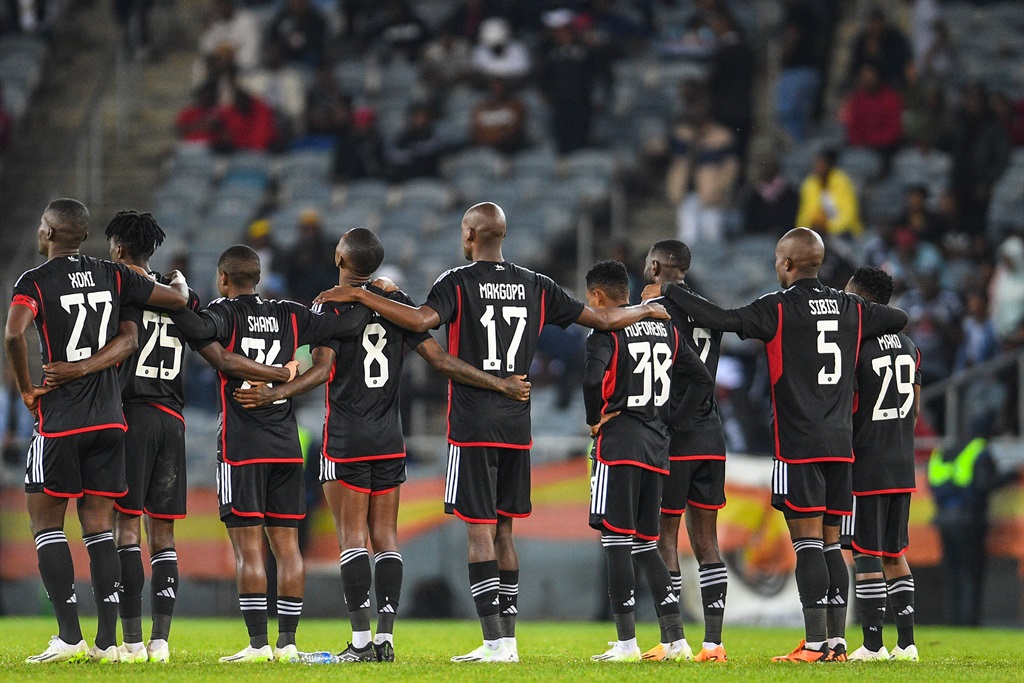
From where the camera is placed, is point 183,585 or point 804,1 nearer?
point 183,585

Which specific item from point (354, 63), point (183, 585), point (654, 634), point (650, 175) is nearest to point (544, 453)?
point (654, 634)

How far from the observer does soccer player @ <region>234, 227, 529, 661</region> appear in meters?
8.58

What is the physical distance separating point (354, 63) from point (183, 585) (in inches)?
389

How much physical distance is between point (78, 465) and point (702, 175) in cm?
1227

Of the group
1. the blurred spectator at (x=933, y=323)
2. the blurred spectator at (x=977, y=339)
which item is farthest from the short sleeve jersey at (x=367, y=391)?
the blurred spectator at (x=977, y=339)

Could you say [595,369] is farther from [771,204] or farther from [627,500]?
[771,204]

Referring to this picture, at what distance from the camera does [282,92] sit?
21.9 meters

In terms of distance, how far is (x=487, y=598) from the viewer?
27.8 feet

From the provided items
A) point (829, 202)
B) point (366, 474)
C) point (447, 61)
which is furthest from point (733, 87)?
point (366, 474)

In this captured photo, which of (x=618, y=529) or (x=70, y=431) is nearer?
(x=70, y=431)

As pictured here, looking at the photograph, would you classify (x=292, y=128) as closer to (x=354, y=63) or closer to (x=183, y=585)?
(x=354, y=63)

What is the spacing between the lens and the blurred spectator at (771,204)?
60.6 ft

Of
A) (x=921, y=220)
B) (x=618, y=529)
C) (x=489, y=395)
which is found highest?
(x=921, y=220)

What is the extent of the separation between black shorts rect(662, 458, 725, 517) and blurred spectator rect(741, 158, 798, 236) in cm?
952
